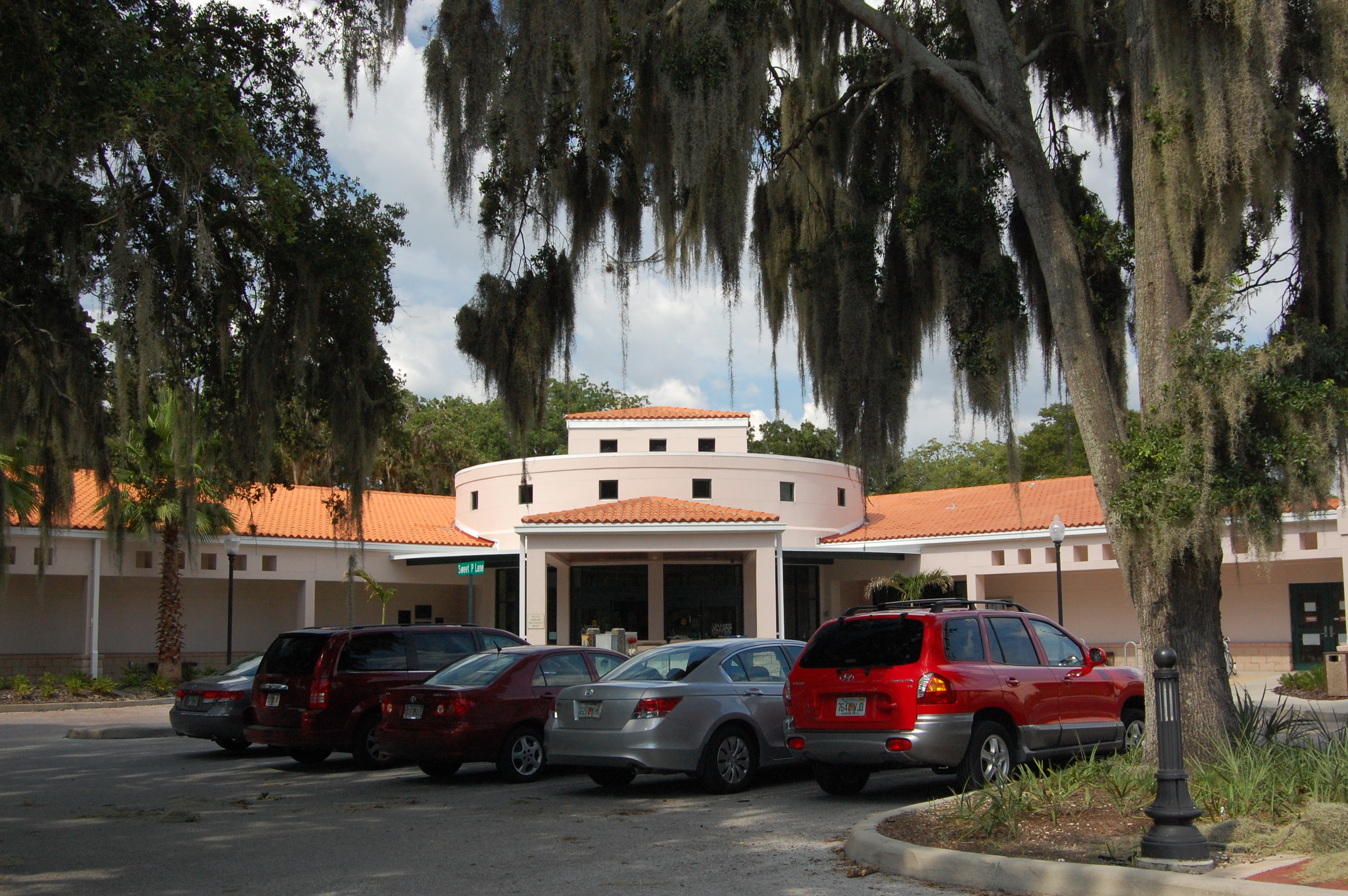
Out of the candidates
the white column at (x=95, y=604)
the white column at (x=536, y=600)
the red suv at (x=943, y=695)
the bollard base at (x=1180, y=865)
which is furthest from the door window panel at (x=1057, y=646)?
the white column at (x=95, y=604)

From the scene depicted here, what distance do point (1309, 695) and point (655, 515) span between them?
14.5 metres

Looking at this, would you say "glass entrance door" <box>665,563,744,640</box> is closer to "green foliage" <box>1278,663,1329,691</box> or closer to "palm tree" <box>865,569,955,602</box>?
"palm tree" <box>865,569,955,602</box>

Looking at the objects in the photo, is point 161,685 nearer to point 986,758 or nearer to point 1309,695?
point 986,758

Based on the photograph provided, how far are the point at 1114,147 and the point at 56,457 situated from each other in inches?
567

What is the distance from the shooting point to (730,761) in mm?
10656

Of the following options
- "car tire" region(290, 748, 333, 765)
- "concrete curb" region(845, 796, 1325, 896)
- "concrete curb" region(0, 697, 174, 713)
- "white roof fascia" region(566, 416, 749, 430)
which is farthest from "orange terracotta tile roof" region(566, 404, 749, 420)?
"concrete curb" region(845, 796, 1325, 896)

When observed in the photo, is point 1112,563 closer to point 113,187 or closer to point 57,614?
point 113,187

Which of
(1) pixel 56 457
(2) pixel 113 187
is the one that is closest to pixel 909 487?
(1) pixel 56 457

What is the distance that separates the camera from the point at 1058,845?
279 inches

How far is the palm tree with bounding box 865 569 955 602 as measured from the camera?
1200 inches

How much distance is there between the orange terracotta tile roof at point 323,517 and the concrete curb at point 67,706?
17.7ft

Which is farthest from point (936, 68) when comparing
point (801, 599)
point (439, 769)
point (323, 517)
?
point (323, 517)

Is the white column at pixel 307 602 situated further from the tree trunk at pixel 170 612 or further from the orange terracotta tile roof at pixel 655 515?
the orange terracotta tile roof at pixel 655 515

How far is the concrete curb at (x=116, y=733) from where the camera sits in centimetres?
1766
